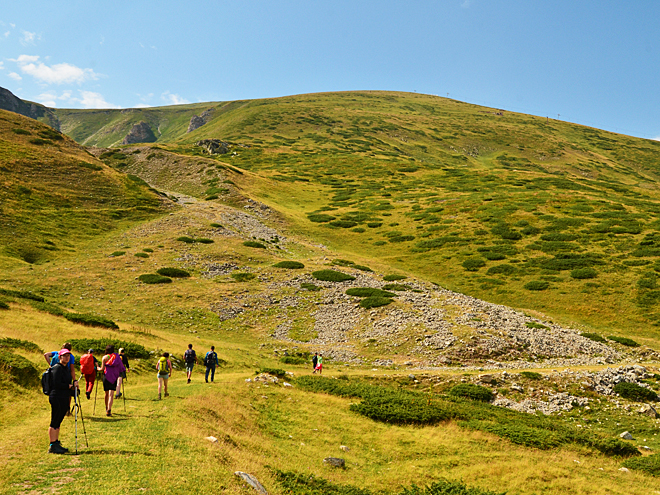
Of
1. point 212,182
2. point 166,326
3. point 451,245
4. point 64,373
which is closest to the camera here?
point 64,373

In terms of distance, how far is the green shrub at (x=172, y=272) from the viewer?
42531mm

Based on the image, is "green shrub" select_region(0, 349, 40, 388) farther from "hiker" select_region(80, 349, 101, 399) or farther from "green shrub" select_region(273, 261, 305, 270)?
"green shrub" select_region(273, 261, 305, 270)

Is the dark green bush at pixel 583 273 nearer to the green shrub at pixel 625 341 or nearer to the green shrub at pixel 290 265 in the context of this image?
the green shrub at pixel 625 341

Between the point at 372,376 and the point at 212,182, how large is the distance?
2991 inches

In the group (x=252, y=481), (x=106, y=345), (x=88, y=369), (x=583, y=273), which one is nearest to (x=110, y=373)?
(x=88, y=369)

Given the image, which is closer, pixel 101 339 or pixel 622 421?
pixel 622 421

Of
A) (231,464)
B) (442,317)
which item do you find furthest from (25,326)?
(442,317)

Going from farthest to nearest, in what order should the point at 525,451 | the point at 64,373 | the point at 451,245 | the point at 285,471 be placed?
the point at 451,245 → the point at 525,451 → the point at 285,471 → the point at 64,373

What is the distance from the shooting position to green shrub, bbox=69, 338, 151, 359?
69.5 ft

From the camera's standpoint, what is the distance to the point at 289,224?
74438 millimetres

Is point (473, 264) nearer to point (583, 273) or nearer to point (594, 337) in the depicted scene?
point (583, 273)

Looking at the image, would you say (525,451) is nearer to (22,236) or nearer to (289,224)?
(22,236)

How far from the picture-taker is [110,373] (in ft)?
46.3

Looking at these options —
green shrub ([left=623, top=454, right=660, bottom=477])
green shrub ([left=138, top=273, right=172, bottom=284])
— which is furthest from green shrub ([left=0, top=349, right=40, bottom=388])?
green shrub ([left=138, top=273, right=172, bottom=284])
